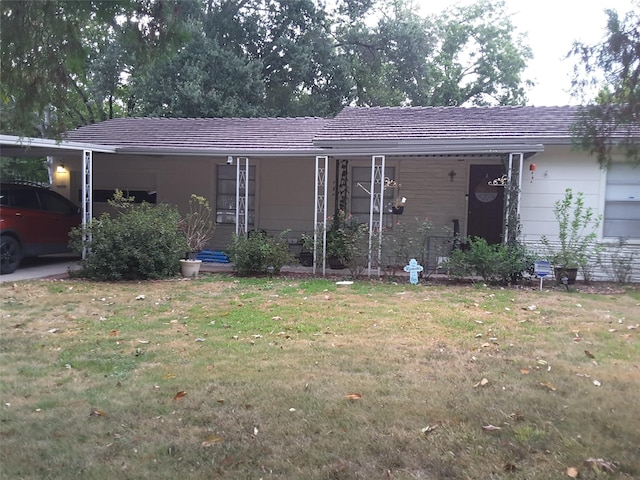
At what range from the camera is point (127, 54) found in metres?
4.24

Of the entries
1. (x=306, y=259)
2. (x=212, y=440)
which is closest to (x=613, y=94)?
(x=212, y=440)

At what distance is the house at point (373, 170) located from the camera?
10.3 m

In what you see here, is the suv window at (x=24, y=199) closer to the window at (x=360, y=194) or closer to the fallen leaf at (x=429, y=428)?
the window at (x=360, y=194)

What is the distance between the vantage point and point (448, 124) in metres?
11.7

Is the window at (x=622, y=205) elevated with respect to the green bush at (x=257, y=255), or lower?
elevated

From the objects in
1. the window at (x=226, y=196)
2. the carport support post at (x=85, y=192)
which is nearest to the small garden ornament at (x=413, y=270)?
the window at (x=226, y=196)

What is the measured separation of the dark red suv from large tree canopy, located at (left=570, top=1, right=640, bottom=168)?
939 centimetres

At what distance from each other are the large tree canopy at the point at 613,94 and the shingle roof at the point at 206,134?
8104 millimetres

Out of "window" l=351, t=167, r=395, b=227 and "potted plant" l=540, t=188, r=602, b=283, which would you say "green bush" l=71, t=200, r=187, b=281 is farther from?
"potted plant" l=540, t=188, r=602, b=283

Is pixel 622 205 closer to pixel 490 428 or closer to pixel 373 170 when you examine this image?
pixel 373 170

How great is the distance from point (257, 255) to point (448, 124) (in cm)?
511

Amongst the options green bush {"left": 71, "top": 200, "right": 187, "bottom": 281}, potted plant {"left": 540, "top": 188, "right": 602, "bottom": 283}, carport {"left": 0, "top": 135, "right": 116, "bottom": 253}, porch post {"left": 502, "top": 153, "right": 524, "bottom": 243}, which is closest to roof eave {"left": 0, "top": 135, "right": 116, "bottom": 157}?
carport {"left": 0, "top": 135, "right": 116, "bottom": 253}

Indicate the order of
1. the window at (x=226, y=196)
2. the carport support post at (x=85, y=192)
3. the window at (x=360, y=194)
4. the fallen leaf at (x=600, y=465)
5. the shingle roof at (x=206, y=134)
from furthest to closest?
the window at (x=226, y=196)
the window at (x=360, y=194)
the shingle roof at (x=206, y=134)
the carport support post at (x=85, y=192)
the fallen leaf at (x=600, y=465)

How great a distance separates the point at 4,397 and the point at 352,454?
8.69ft
